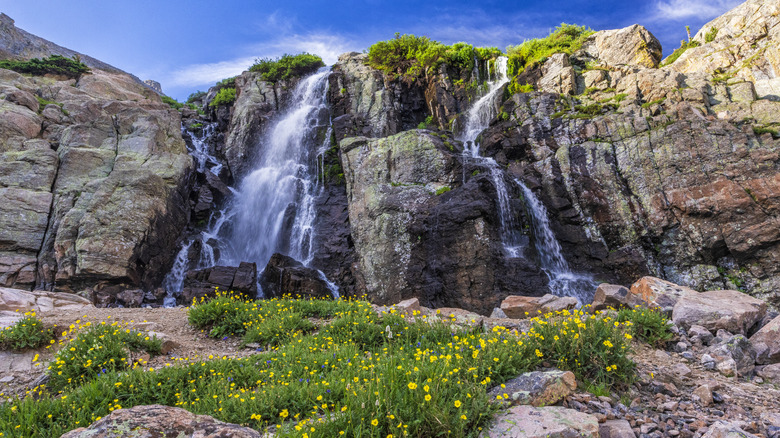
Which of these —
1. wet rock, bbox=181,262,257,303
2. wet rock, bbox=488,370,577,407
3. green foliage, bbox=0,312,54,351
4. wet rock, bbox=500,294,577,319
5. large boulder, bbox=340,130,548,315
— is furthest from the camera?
wet rock, bbox=181,262,257,303

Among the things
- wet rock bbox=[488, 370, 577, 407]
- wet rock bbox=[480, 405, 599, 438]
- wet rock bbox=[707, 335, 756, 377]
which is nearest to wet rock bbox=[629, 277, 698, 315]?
wet rock bbox=[707, 335, 756, 377]

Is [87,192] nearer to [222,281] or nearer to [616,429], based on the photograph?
[222,281]

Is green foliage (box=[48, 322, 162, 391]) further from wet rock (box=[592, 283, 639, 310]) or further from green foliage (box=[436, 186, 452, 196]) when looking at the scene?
green foliage (box=[436, 186, 452, 196])

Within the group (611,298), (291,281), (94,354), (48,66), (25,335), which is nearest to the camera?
(94,354)

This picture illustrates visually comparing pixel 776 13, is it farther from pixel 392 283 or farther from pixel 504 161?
pixel 392 283

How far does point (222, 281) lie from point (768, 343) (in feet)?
57.2

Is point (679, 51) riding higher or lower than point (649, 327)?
higher

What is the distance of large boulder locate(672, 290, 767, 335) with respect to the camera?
5.60 metres

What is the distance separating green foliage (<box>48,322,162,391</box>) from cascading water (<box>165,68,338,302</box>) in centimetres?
1169

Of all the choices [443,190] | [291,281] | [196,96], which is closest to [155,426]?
[291,281]

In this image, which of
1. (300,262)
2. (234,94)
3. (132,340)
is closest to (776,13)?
(300,262)

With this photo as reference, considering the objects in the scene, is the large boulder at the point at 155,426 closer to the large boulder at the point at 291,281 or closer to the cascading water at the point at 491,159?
the cascading water at the point at 491,159

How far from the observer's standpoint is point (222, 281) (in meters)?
16.7

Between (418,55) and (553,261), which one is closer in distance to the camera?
(553,261)
